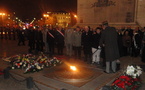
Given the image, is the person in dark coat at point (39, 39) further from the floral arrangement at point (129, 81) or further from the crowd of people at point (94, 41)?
the floral arrangement at point (129, 81)

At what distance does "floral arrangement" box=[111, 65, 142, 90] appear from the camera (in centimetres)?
426

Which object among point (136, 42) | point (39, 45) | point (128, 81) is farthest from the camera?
point (39, 45)

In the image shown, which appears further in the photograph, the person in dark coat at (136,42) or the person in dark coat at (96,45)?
the person in dark coat at (136,42)

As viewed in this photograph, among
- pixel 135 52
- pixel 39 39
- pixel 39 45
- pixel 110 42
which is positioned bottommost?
pixel 135 52

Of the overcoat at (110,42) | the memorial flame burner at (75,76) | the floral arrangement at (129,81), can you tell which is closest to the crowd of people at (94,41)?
the overcoat at (110,42)

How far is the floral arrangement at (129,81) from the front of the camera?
168 inches

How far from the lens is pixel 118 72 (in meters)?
6.52

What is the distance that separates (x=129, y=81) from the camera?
177 inches

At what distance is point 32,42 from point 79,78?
23.1 feet

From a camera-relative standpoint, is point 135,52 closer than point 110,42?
No

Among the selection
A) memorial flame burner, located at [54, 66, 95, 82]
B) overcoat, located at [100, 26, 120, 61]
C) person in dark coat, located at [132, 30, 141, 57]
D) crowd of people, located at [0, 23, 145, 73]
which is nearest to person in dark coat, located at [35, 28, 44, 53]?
crowd of people, located at [0, 23, 145, 73]

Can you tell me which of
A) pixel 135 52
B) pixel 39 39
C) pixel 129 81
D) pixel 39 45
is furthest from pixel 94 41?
pixel 39 45

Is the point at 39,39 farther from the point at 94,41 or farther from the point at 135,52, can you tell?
the point at 135,52

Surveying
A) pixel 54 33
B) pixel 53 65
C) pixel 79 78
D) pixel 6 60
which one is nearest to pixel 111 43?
pixel 79 78
